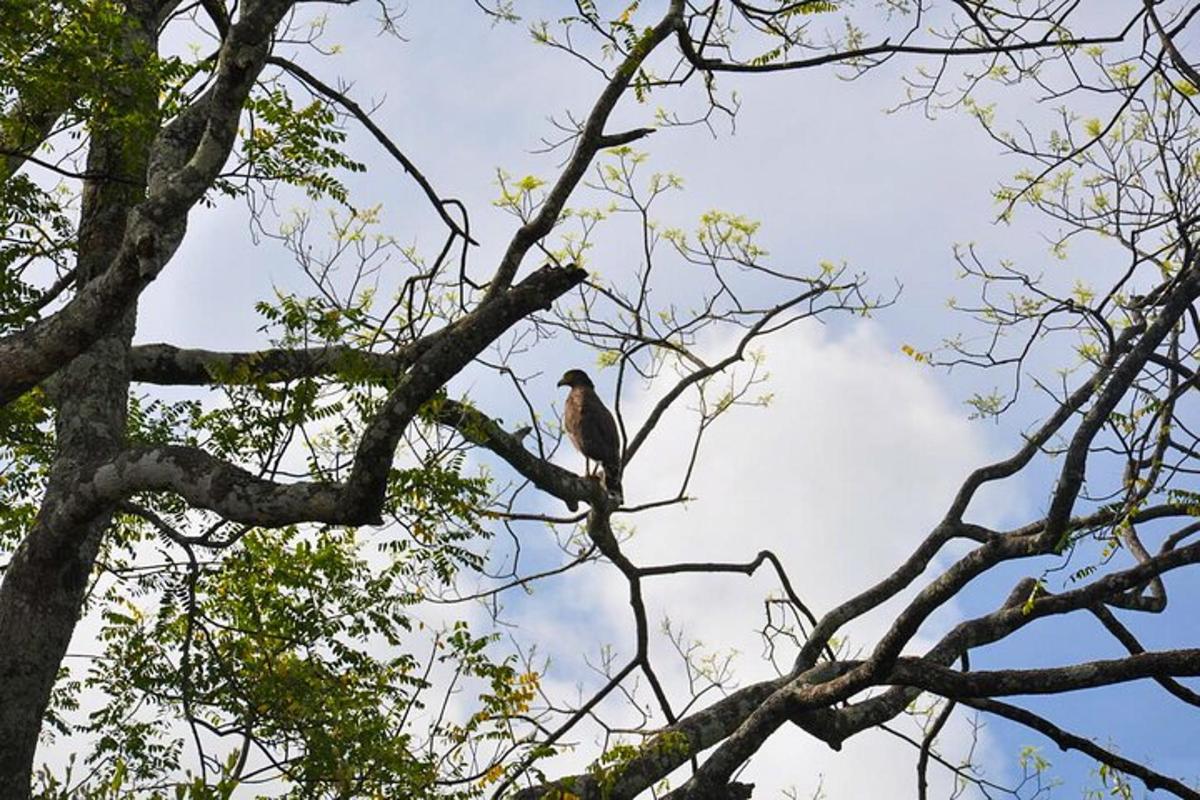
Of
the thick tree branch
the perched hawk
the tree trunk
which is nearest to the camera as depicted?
the thick tree branch

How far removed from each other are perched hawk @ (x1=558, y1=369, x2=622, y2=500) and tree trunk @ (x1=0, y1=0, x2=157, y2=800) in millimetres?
3090

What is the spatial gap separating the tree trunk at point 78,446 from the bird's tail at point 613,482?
2805mm

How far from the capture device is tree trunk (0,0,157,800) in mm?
6453

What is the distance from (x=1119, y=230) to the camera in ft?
25.7

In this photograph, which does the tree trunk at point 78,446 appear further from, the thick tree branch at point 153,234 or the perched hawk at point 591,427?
the perched hawk at point 591,427

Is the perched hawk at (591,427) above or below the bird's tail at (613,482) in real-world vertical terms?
above

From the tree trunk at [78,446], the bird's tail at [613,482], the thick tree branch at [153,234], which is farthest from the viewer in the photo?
the bird's tail at [613,482]

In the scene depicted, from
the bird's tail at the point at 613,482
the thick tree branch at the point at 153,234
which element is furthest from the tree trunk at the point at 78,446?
the bird's tail at the point at 613,482

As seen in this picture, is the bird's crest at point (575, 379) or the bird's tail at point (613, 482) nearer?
the bird's tail at point (613, 482)

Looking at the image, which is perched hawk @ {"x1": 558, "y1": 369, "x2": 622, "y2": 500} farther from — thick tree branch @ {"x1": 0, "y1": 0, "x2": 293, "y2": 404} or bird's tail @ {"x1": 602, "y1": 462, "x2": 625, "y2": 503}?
thick tree branch @ {"x1": 0, "y1": 0, "x2": 293, "y2": 404}

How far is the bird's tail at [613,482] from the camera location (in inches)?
331

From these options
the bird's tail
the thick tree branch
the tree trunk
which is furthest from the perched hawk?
the thick tree branch

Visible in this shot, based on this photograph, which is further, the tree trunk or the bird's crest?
the bird's crest

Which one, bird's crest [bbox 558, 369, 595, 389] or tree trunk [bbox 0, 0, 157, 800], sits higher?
bird's crest [bbox 558, 369, 595, 389]
